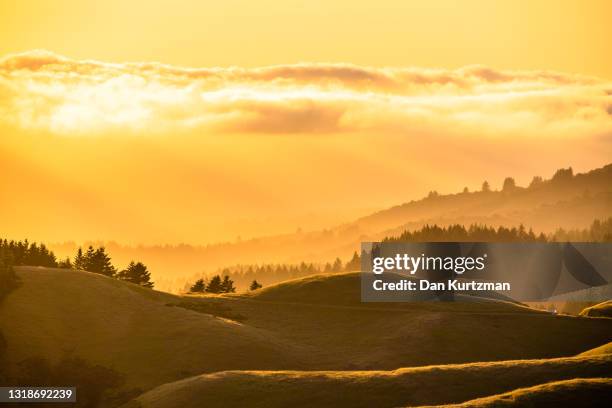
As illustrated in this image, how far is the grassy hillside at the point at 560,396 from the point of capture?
74.2 metres

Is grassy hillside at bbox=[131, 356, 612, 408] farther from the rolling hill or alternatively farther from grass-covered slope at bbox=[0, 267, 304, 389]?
grass-covered slope at bbox=[0, 267, 304, 389]

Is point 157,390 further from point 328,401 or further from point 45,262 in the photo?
point 45,262

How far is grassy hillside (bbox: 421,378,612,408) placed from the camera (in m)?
74.2

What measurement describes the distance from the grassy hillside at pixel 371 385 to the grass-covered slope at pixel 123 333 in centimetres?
1912

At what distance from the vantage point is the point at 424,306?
506 feet

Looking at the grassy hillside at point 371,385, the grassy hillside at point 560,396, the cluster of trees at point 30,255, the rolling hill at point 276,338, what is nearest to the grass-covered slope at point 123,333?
the rolling hill at point 276,338

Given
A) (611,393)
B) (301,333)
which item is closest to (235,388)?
(611,393)

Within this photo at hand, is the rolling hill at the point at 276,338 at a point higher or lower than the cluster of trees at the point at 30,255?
lower

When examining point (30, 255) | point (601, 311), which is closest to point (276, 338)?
point (601, 311)

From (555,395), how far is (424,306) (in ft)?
258

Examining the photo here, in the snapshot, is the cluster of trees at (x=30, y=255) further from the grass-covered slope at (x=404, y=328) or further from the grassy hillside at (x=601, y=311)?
the grassy hillside at (x=601, y=311)

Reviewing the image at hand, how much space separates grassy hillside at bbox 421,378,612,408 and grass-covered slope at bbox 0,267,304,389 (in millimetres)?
46677

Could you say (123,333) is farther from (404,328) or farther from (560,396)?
(560,396)

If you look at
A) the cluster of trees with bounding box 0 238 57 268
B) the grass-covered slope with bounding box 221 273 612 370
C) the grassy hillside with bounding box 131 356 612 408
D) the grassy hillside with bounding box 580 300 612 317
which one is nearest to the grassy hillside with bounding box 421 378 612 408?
the grassy hillside with bounding box 131 356 612 408
